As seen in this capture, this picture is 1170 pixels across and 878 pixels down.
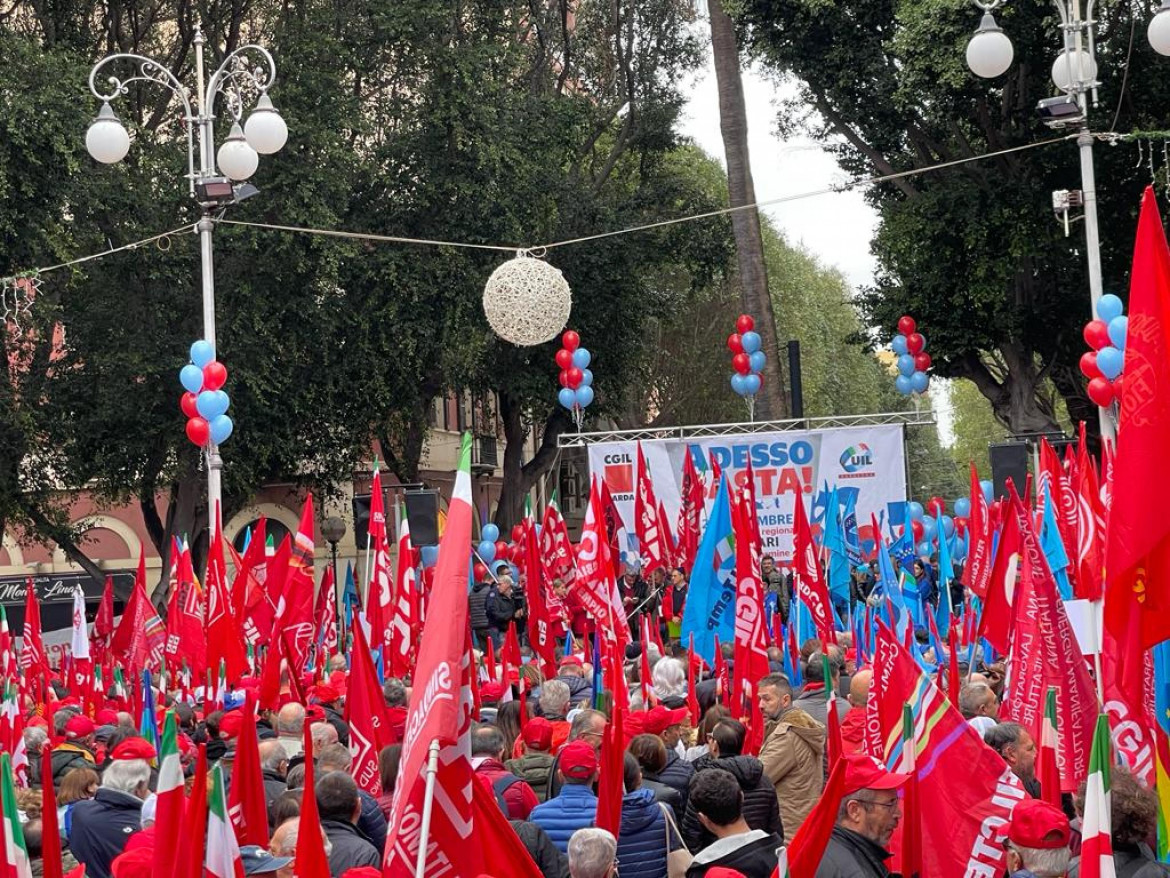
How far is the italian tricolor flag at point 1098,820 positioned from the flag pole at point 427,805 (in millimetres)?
1892

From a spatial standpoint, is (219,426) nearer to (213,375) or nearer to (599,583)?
(213,375)

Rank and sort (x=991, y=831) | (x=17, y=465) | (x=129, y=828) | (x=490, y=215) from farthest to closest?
1. (x=490, y=215)
2. (x=17, y=465)
3. (x=129, y=828)
4. (x=991, y=831)

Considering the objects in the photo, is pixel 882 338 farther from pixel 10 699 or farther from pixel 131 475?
pixel 10 699

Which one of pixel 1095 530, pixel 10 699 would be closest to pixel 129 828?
pixel 10 699

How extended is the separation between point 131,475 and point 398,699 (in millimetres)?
20204

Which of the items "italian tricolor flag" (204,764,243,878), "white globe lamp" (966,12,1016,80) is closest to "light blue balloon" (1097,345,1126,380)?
"white globe lamp" (966,12,1016,80)

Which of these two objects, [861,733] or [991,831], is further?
[861,733]

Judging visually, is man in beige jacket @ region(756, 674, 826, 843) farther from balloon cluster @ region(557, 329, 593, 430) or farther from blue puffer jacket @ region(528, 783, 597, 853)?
balloon cluster @ region(557, 329, 593, 430)

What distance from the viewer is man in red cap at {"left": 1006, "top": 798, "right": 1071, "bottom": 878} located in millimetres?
5449

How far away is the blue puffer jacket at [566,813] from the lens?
6793 mm

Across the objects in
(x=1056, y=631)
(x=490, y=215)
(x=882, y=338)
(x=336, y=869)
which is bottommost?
(x=336, y=869)

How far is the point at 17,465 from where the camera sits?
28016mm

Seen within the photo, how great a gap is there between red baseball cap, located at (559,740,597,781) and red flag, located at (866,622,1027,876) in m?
1.24

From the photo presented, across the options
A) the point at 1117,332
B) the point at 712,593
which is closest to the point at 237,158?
the point at 712,593
